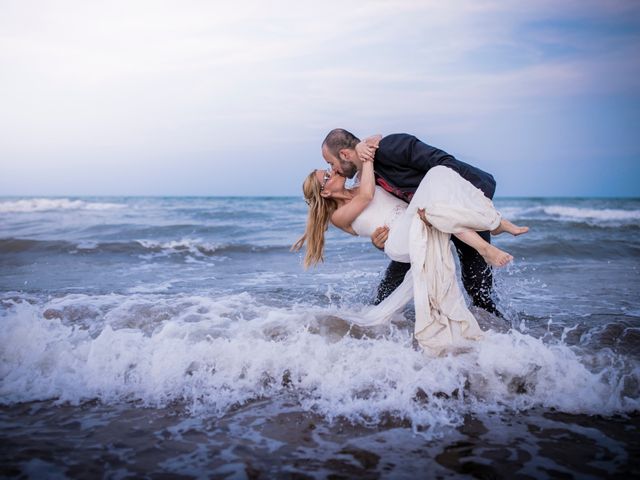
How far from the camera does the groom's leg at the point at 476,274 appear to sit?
4645 millimetres

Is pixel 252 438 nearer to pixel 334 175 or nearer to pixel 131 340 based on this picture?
pixel 131 340

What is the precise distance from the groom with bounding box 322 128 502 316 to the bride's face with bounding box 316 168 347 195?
0.05m

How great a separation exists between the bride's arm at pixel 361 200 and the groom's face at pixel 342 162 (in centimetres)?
17

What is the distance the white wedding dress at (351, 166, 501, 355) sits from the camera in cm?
376

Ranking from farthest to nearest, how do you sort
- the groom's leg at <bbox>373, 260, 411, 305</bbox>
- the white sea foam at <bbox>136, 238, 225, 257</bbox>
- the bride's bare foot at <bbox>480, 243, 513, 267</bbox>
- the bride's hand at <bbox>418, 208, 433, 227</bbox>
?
the white sea foam at <bbox>136, 238, 225, 257</bbox>, the groom's leg at <bbox>373, 260, 411, 305</bbox>, the bride's hand at <bbox>418, 208, 433, 227</bbox>, the bride's bare foot at <bbox>480, 243, 513, 267</bbox>

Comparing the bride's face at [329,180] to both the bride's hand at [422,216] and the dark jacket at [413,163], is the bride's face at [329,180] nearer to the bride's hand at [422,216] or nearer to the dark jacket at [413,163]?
the dark jacket at [413,163]

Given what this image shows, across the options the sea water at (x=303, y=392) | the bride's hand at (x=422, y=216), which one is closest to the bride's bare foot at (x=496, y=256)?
the bride's hand at (x=422, y=216)

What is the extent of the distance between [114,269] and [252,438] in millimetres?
7232

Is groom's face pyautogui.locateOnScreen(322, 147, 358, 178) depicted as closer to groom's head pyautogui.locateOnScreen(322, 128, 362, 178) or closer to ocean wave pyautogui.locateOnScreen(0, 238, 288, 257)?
groom's head pyautogui.locateOnScreen(322, 128, 362, 178)

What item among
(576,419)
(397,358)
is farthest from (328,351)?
(576,419)

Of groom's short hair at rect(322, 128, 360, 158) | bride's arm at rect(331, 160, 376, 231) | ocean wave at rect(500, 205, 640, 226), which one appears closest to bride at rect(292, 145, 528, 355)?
bride's arm at rect(331, 160, 376, 231)

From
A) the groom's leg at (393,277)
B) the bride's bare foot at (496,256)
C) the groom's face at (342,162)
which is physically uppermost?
the groom's face at (342,162)

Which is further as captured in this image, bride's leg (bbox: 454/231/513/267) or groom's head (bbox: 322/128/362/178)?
groom's head (bbox: 322/128/362/178)

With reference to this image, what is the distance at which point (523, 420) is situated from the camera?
3.17 metres
